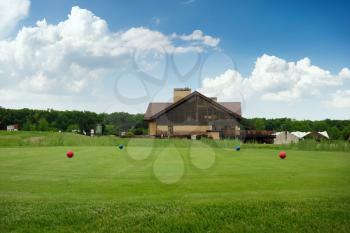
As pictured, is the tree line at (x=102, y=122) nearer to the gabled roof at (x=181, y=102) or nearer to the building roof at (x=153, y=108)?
the building roof at (x=153, y=108)

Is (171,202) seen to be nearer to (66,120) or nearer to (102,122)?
(66,120)

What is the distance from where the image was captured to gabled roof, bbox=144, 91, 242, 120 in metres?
43.3

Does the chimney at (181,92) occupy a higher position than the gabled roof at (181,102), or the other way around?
the chimney at (181,92)

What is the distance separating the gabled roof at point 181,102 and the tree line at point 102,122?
47.9 feet

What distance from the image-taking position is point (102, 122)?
9012 centimetres

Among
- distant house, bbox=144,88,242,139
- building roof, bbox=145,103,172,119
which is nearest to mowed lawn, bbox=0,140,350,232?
distant house, bbox=144,88,242,139

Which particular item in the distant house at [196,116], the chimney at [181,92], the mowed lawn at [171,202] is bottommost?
the mowed lawn at [171,202]

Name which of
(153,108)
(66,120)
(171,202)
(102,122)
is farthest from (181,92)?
(102,122)

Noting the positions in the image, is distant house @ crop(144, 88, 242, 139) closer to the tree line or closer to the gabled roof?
the gabled roof

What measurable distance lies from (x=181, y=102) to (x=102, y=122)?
50527 mm

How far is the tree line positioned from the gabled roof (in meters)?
14.6

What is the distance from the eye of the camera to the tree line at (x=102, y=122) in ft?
240

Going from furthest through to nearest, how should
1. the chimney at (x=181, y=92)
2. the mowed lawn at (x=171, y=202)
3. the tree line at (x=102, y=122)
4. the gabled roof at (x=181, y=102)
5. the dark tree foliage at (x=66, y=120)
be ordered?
the tree line at (x=102, y=122) → the dark tree foliage at (x=66, y=120) → the chimney at (x=181, y=92) → the gabled roof at (x=181, y=102) → the mowed lawn at (x=171, y=202)

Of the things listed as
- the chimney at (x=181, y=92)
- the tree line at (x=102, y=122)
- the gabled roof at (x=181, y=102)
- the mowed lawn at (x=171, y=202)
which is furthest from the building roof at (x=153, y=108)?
the mowed lawn at (x=171, y=202)
